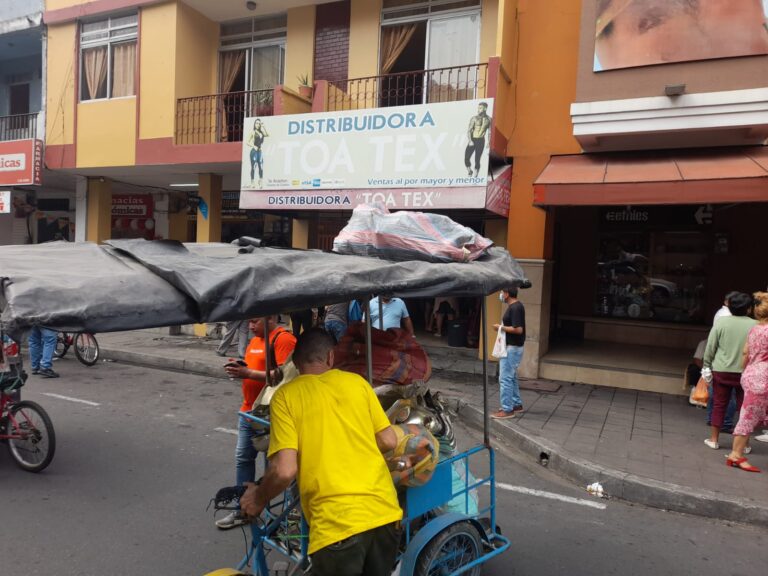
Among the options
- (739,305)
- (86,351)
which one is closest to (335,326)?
(739,305)

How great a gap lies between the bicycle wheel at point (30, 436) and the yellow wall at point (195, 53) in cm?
857

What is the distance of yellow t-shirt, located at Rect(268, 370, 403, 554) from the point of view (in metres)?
2.39

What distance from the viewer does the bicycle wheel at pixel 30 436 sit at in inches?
206

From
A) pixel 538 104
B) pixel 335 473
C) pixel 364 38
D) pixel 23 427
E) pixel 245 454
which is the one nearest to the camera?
pixel 335 473

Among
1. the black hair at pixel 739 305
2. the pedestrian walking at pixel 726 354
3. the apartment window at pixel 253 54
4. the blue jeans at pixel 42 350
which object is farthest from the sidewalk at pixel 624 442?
the apartment window at pixel 253 54

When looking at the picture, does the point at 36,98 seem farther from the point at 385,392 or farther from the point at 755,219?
the point at 755,219

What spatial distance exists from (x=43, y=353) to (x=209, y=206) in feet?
15.9

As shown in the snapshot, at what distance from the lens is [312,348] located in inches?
105

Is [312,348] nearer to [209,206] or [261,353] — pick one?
[261,353]

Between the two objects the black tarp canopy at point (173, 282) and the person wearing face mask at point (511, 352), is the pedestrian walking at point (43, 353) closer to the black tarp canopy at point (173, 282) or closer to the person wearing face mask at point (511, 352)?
the person wearing face mask at point (511, 352)

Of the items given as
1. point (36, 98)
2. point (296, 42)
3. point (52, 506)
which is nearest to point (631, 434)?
point (52, 506)

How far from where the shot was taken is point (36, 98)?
1600cm

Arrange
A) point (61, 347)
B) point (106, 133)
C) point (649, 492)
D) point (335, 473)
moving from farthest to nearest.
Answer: point (106, 133)
point (61, 347)
point (649, 492)
point (335, 473)

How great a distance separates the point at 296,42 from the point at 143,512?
34.3 ft
